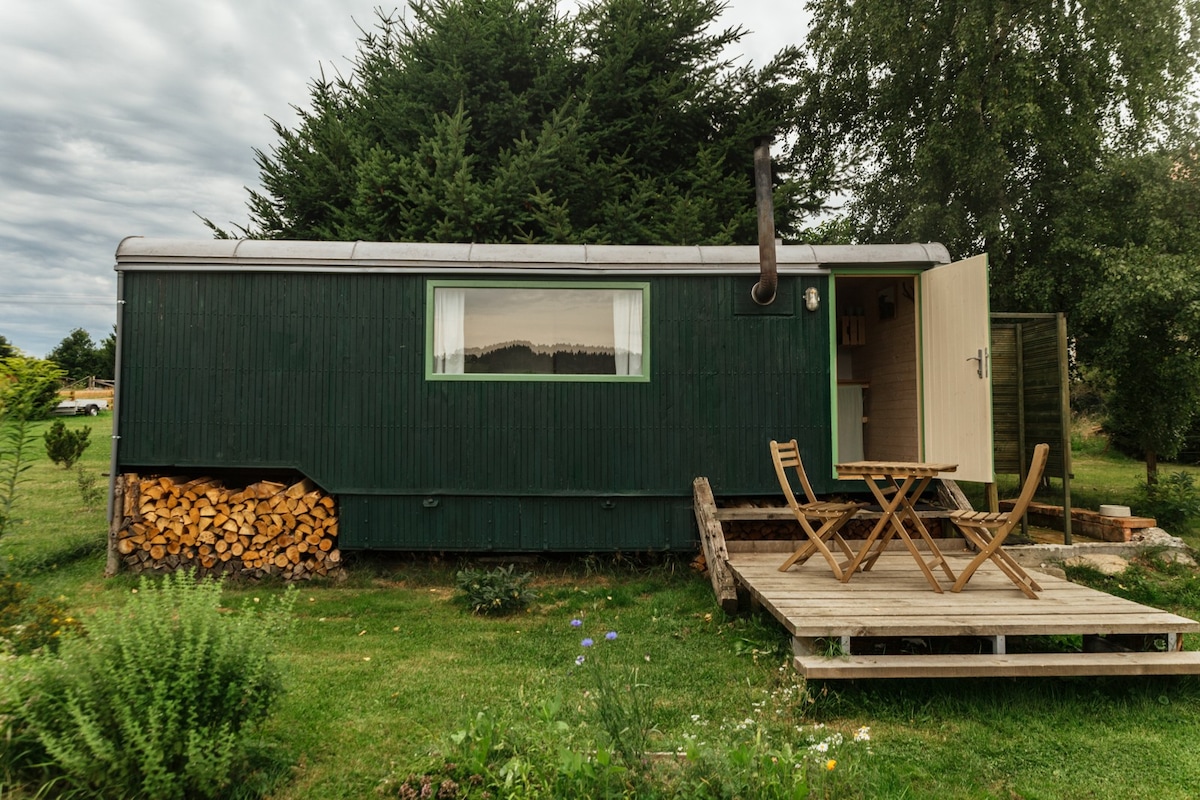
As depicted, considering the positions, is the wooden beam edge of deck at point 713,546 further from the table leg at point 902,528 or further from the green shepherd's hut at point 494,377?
the table leg at point 902,528

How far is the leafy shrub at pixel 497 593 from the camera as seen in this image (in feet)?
15.9

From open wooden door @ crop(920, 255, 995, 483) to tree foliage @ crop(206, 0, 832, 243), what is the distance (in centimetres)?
540

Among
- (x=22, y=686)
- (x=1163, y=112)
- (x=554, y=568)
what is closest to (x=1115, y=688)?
(x=554, y=568)

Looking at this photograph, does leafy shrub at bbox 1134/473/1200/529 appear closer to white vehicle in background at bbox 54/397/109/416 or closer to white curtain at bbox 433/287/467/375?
white curtain at bbox 433/287/467/375

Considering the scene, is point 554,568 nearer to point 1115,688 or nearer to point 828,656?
point 828,656

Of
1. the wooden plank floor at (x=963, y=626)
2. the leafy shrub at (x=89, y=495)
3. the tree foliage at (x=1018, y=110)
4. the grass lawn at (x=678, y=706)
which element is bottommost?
the grass lawn at (x=678, y=706)

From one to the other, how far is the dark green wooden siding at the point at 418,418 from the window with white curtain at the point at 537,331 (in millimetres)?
Result: 120

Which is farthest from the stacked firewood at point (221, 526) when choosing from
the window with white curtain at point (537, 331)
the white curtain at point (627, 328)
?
the white curtain at point (627, 328)

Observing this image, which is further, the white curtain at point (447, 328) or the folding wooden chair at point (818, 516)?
the white curtain at point (447, 328)

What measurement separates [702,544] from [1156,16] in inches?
371

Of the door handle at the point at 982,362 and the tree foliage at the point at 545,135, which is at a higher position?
the tree foliage at the point at 545,135

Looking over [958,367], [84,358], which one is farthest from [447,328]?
[84,358]

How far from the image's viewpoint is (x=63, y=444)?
33.4 feet

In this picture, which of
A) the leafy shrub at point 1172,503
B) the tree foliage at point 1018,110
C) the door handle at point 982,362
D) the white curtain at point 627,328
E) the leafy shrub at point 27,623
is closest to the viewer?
the leafy shrub at point 27,623
